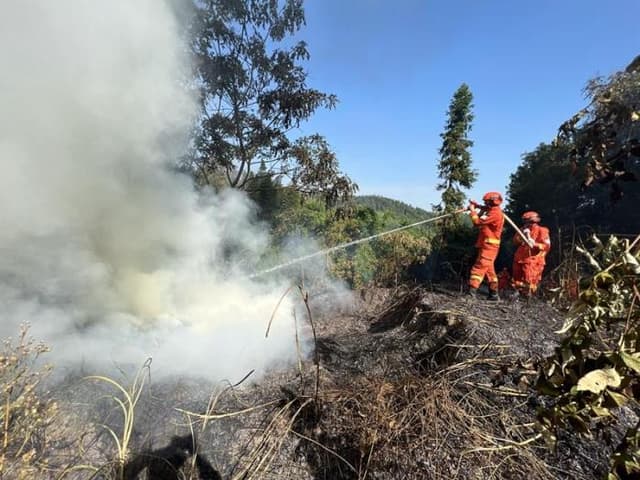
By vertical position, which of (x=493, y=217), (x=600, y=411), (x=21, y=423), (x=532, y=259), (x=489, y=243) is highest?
(x=493, y=217)

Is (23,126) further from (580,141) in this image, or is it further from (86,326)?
(580,141)

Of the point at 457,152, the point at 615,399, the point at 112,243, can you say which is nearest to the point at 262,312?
the point at 112,243

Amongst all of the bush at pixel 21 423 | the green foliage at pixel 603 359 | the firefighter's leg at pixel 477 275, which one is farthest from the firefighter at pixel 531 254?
the bush at pixel 21 423

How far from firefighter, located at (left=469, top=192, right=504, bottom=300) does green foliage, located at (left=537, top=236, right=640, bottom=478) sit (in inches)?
196

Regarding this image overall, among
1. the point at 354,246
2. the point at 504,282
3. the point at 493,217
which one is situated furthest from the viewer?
the point at 354,246

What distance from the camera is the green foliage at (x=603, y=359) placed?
856 millimetres

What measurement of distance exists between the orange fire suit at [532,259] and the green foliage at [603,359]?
5.32m

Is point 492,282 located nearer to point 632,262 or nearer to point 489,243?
point 489,243

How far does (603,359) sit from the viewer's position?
0.91 m

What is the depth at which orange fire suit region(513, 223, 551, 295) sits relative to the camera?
5.60m

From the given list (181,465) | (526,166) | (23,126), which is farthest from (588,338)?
(526,166)

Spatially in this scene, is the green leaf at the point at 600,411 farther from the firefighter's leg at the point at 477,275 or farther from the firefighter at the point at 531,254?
the firefighter at the point at 531,254

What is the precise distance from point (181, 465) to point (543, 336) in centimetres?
406

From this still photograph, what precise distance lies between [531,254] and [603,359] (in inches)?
216
